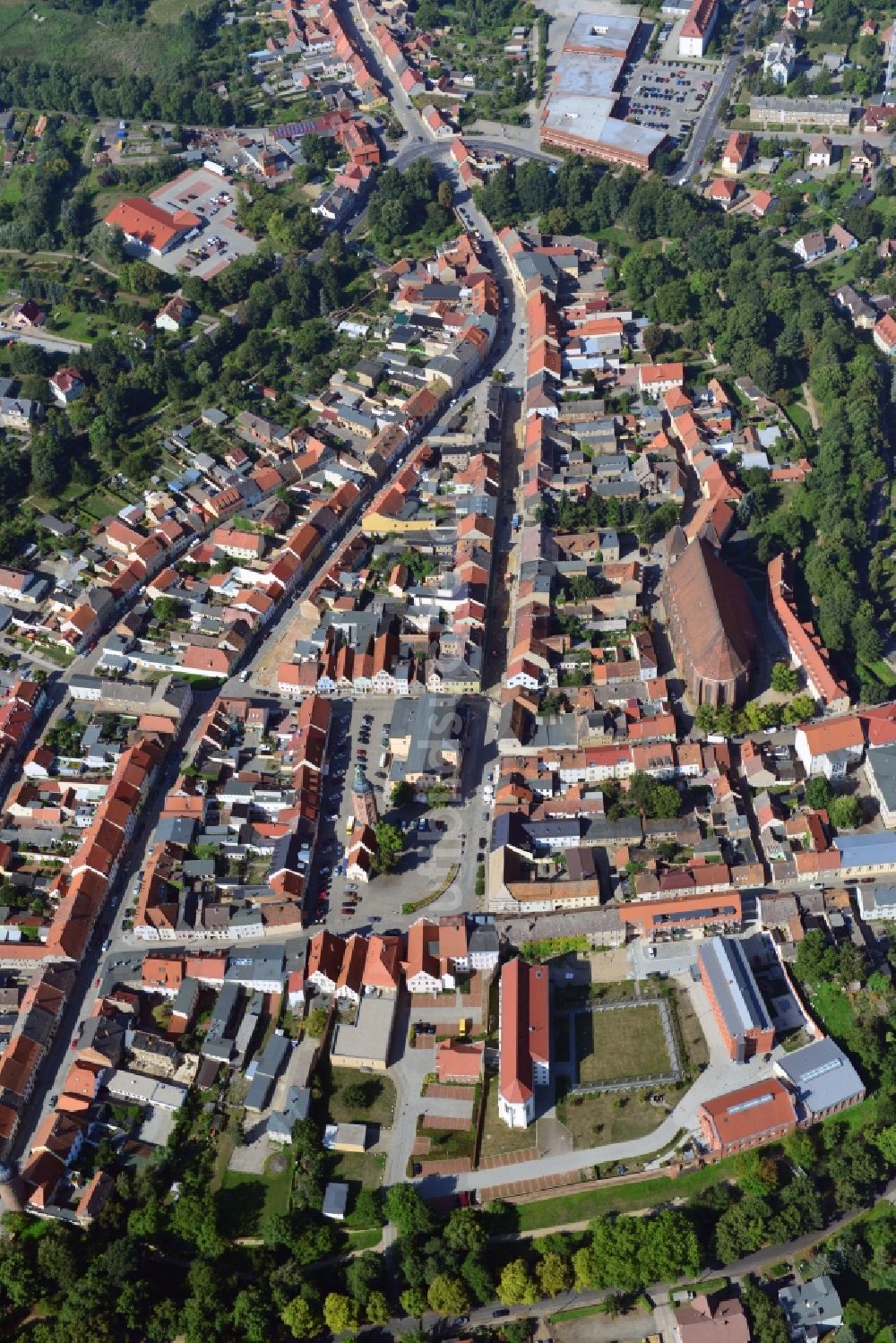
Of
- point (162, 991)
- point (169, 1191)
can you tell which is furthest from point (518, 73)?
point (169, 1191)

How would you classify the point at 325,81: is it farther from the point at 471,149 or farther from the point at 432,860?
the point at 432,860

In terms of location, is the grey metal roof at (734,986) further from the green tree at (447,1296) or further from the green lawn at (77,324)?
the green lawn at (77,324)

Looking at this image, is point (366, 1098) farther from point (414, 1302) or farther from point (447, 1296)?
point (447, 1296)

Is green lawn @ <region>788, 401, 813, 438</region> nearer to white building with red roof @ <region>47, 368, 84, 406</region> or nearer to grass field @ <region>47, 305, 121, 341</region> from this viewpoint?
white building with red roof @ <region>47, 368, 84, 406</region>

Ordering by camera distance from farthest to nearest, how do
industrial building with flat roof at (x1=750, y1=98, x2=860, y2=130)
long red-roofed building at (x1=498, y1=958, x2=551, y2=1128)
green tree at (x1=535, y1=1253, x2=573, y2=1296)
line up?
industrial building with flat roof at (x1=750, y1=98, x2=860, y2=130) → long red-roofed building at (x1=498, y1=958, x2=551, y2=1128) → green tree at (x1=535, y1=1253, x2=573, y2=1296)

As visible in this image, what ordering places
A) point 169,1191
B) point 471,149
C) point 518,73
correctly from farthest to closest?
1. point 518,73
2. point 471,149
3. point 169,1191

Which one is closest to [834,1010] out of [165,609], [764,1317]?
[764,1317]

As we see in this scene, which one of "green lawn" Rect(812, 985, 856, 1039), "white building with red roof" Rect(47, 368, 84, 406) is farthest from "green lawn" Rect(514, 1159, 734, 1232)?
"white building with red roof" Rect(47, 368, 84, 406)
